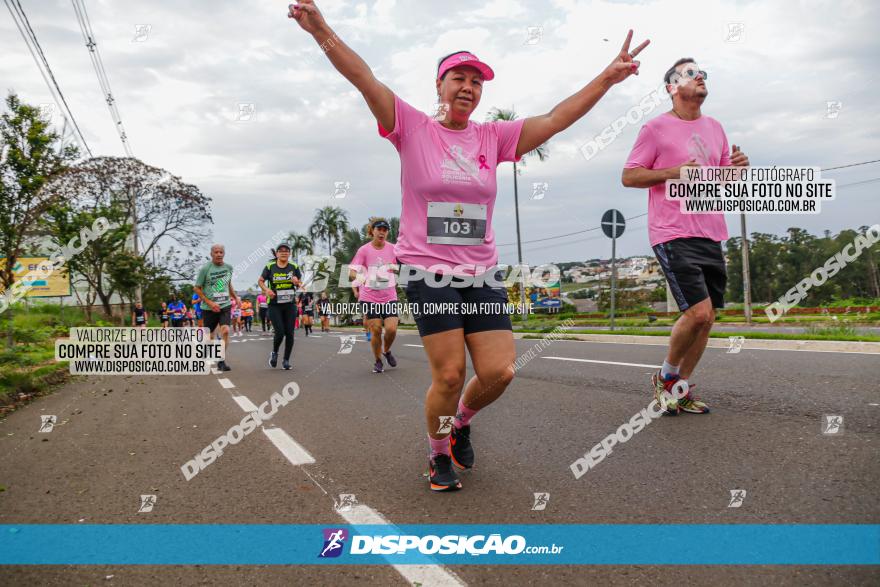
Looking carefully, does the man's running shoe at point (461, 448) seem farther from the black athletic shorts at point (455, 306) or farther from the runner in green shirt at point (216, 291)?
the runner in green shirt at point (216, 291)

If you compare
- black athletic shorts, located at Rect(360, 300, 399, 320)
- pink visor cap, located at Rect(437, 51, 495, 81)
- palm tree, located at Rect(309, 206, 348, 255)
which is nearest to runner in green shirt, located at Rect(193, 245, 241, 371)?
black athletic shorts, located at Rect(360, 300, 399, 320)

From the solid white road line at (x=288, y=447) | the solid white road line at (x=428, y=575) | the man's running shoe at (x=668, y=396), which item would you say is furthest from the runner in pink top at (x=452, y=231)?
the man's running shoe at (x=668, y=396)

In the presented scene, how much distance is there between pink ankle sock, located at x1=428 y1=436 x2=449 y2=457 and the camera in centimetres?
→ 328

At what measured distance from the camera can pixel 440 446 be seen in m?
3.29

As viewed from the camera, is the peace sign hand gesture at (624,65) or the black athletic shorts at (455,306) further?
the peace sign hand gesture at (624,65)

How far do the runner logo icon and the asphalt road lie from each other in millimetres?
120

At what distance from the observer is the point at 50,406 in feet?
23.1

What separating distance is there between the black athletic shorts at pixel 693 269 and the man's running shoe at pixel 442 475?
226 cm

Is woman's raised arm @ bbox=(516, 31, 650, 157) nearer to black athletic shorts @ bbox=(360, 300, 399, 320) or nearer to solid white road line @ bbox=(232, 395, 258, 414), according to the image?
solid white road line @ bbox=(232, 395, 258, 414)

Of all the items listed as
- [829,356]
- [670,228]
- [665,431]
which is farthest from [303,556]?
[829,356]

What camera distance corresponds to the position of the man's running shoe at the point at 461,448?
3.48 m

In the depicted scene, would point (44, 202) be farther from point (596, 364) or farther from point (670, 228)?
point (670, 228)

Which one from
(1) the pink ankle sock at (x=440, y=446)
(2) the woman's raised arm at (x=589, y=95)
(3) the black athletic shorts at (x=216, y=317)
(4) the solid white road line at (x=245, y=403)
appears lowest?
(4) the solid white road line at (x=245, y=403)

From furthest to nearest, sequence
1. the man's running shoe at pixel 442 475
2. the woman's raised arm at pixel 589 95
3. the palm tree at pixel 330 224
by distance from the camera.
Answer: the palm tree at pixel 330 224
the woman's raised arm at pixel 589 95
the man's running shoe at pixel 442 475
